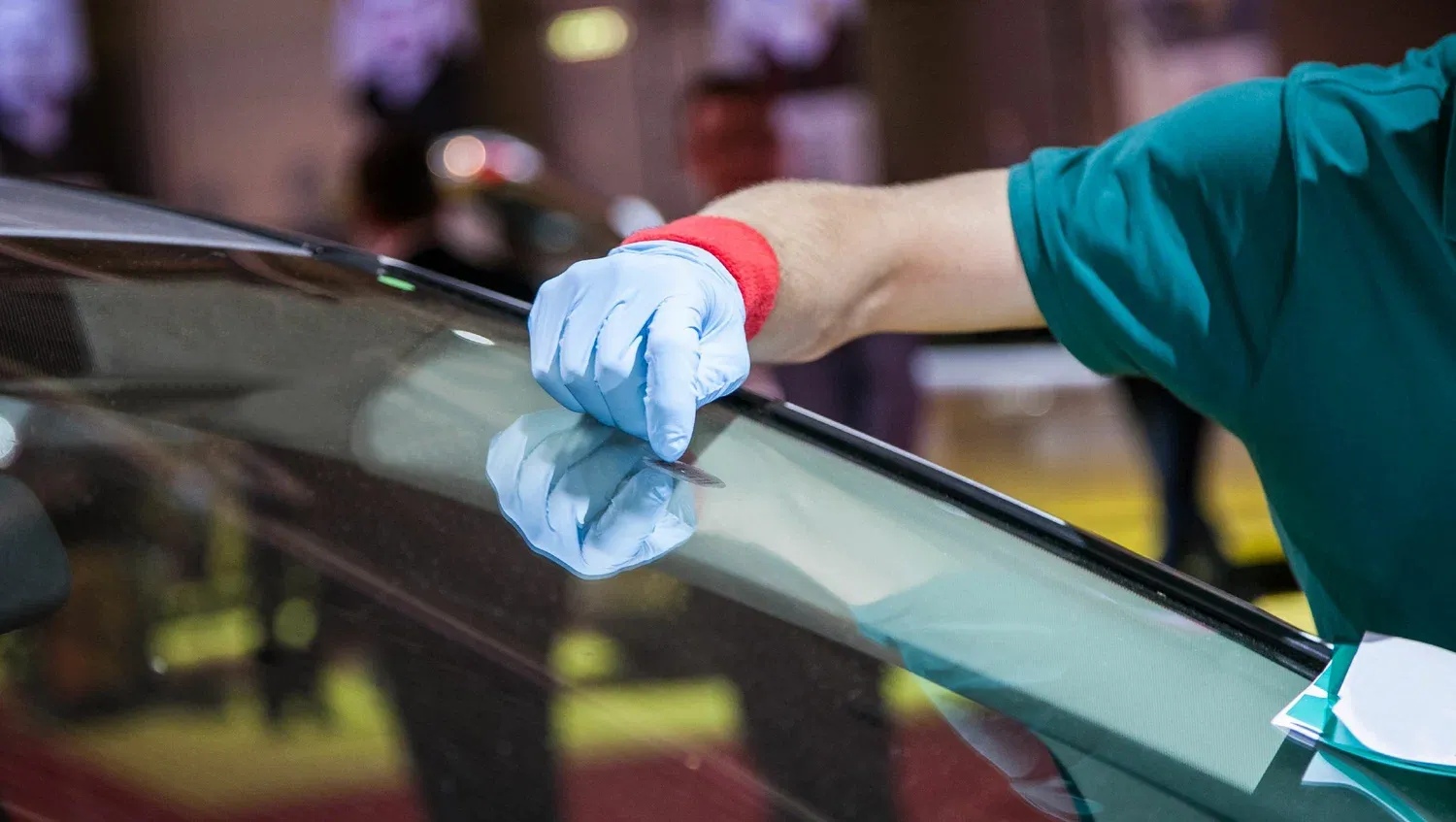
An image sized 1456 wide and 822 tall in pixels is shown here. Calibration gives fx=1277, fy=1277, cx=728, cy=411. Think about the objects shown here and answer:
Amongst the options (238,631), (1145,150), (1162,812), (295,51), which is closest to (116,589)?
(238,631)

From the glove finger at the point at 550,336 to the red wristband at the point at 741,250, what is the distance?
8 centimetres

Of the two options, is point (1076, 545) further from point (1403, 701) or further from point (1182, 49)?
point (1182, 49)

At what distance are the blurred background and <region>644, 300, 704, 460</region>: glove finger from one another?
7.83 ft

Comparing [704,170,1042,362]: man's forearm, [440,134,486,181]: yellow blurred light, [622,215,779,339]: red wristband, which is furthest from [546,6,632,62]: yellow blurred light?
[622,215,779,339]: red wristband

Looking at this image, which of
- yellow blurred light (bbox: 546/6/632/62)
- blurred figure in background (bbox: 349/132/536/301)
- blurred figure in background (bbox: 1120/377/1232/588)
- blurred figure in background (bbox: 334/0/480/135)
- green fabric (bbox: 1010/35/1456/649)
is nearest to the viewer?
green fabric (bbox: 1010/35/1456/649)

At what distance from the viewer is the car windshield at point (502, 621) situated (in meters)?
0.68

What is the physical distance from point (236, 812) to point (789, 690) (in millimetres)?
303

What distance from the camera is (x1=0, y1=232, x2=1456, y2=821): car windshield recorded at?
684mm

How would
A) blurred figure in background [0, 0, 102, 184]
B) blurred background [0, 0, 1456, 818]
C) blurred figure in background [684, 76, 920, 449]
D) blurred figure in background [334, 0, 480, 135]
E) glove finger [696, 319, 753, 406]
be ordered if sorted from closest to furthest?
glove finger [696, 319, 753, 406]
blurred figure in background [684, 76, 920, 449]
blurred background [0, 0, 1456, 818]
blurred figure in background [334, 0, 480, 135]
blurred figure in background [0, 0, 102, 184]

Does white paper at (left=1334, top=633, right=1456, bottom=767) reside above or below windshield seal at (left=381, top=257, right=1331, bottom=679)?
below

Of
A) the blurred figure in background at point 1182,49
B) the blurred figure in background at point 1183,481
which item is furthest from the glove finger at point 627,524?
the blurred figure in background at point 1182,49

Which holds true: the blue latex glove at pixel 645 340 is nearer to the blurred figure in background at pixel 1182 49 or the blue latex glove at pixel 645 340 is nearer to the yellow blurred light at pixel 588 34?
the blurred figure in background at pixel 1182 49

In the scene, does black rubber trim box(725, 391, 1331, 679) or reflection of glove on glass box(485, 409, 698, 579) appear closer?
reflection of glove on glass box(485, 409, 698, 579)

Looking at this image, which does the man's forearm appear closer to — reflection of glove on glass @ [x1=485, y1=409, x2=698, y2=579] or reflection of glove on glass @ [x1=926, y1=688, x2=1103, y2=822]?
reflection of glove on glass @ [x1=485, y1=409, x2=698, y2=579]
